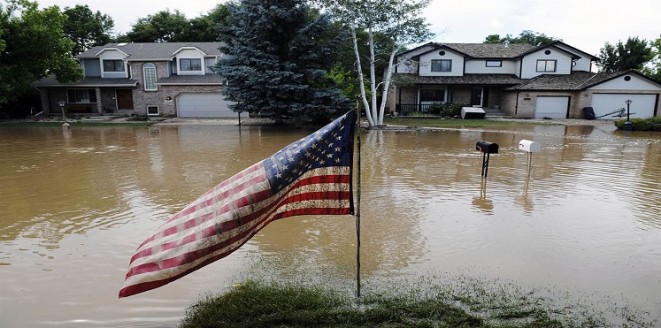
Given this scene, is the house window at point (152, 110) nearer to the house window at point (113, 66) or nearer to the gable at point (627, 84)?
the house window at point (113, 66)

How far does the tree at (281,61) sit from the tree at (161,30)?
24947 mm

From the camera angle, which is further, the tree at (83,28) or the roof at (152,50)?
the tree at (83,28)

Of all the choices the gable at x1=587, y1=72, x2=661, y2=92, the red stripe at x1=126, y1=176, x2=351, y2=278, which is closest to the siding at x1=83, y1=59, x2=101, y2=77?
the red stripe at x1=126, y1=176, x2=351, y2=278

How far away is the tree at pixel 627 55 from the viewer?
45.8 m

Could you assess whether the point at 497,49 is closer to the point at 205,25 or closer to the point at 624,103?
the point at 624,103

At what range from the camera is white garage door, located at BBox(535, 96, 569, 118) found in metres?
35.2

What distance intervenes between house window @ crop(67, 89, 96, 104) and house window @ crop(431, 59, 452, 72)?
2900 centimetres

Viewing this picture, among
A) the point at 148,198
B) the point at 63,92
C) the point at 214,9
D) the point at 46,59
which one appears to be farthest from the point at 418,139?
the point at 214,9

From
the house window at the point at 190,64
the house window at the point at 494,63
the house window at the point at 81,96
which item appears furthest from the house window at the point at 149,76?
the house window at the point at 494,63

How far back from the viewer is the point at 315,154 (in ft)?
14.8

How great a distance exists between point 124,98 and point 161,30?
15.1m

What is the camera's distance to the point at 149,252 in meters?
4.05

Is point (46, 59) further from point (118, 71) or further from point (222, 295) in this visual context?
point (222, 295)

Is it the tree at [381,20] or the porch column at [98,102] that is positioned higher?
the tree at [381,20]
